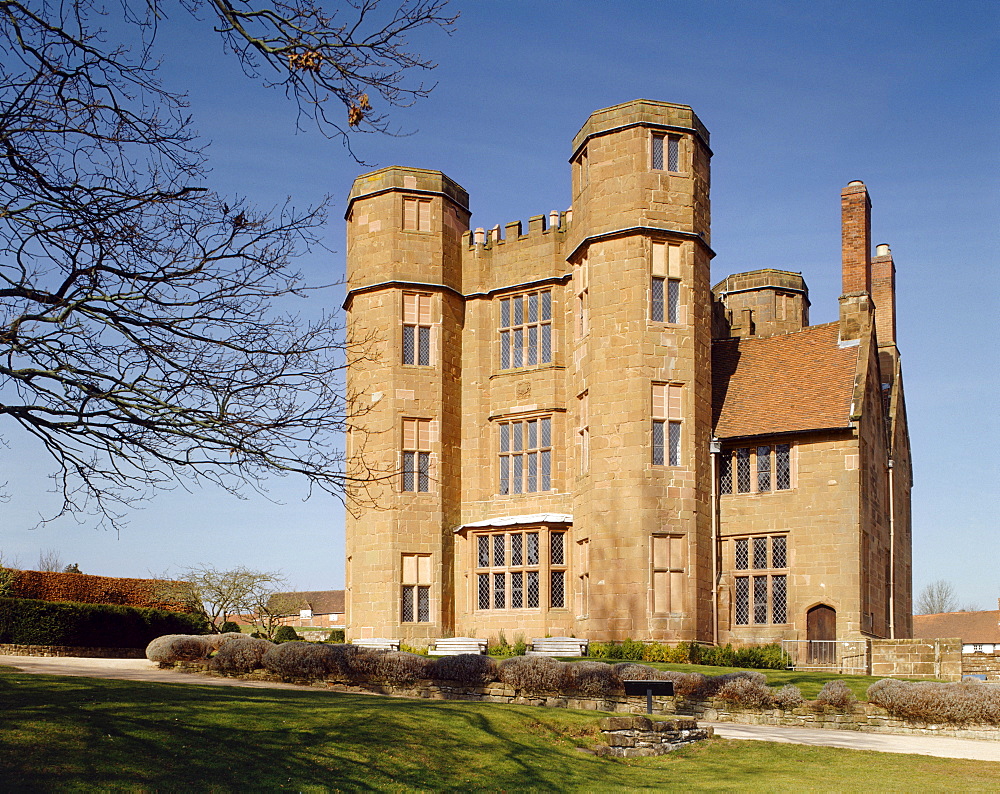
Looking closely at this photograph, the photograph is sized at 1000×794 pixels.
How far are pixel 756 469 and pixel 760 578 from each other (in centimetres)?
314

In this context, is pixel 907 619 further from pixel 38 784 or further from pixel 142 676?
pixel 38 784

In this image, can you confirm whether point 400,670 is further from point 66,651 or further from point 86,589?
point 86,589

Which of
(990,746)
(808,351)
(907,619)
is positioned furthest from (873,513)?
(990,746)

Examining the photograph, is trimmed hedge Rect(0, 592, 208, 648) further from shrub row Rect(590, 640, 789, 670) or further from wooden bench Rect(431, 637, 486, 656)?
shrub row Rect(590, 640, 789, 670)

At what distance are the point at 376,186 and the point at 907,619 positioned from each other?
2360cm

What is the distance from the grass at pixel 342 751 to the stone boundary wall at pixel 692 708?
7.95ft

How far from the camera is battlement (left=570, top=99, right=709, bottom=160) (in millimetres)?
31594

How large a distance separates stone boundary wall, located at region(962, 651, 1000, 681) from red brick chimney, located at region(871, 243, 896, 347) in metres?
15.4

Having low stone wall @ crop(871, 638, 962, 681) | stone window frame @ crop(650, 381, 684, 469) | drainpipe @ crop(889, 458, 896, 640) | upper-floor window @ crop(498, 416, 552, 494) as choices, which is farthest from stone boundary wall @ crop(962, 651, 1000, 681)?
upper-floor window @ crop(498, 416, 552, 494)

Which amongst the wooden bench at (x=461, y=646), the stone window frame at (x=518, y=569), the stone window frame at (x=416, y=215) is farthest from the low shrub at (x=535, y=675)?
the stone window frame at (x=416, y=215)

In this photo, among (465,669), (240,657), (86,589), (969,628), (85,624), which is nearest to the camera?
(465,669)

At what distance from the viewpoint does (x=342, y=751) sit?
1353 centimetres

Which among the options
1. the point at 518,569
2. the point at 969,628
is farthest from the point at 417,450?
the point at 969,628

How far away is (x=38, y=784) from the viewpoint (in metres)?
10.6
